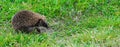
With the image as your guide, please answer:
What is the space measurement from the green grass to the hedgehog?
0.43 feet

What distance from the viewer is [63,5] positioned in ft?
23.2

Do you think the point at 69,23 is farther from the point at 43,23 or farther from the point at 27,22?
the point at 27,22

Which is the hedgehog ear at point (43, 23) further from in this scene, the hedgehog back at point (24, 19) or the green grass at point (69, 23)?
the green grass at point (69, 23)

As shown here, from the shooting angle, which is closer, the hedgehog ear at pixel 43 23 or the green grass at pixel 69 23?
the green grass at pixel 69 23

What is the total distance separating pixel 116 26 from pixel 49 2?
1633mm

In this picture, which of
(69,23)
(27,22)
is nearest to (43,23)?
(27,22)

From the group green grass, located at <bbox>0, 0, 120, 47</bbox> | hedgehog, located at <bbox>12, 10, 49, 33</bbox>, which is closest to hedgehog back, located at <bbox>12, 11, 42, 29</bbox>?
hedgehog, located at <bbox>12, 10, 49, 33</bbox>

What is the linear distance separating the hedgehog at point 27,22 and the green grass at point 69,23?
0.43 ft

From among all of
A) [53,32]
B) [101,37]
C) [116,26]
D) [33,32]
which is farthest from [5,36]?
[116,26]

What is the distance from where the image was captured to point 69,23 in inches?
259

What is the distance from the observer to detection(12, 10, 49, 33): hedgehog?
6070 mm

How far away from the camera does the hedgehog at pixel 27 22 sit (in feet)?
19.9

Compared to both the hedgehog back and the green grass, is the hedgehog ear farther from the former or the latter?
the green grass

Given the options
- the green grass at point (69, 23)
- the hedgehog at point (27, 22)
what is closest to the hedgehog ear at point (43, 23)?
the hedgehog at point (27, 22)
